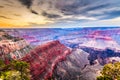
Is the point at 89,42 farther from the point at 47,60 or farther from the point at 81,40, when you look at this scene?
the point at 47,60

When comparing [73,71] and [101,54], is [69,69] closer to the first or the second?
[73,71]

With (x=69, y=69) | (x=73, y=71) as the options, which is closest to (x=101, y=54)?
(x=69, y=69)

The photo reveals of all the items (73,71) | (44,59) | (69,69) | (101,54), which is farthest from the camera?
(101,54)

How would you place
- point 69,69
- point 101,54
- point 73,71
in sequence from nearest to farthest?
point 73,71, point 69,69, point 101,54

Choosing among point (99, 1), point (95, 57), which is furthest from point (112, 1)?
point (95, 57)

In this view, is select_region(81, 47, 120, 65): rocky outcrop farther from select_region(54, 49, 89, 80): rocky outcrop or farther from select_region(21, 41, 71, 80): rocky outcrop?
select_region(21, 41, 71, 80): rocky outcrop

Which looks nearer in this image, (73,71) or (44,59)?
(73,71)

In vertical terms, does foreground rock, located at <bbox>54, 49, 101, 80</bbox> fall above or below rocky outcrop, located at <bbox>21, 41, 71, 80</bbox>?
below

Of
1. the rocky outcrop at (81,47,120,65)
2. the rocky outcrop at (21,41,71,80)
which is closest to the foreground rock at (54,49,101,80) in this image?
the rocky outcrop at (21,41,71,80)

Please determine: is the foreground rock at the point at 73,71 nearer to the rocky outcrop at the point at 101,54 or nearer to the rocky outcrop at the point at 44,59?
the rocky outcrop at the point at 44,59

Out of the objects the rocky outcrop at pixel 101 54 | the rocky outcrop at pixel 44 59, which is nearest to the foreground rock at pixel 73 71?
the rocky outcrop at pixel 44 59

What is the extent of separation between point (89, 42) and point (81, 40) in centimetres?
597

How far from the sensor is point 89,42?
87.8 meters

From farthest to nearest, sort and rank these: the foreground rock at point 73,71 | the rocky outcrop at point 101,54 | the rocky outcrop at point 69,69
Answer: the rocky outcrop at point 101,54
the rocky outcrop at point 69,69
the foreground rock at point 73,71
